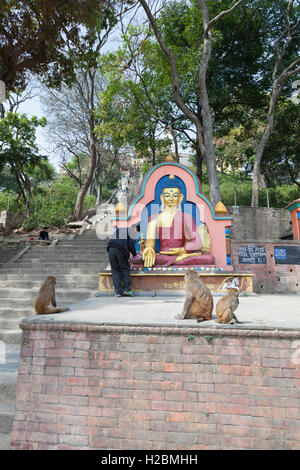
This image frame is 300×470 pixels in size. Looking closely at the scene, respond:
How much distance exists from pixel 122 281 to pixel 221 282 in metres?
2.26

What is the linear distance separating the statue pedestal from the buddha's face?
193 centimetres

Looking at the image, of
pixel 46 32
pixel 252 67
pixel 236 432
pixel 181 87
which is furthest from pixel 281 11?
pixel 236 432

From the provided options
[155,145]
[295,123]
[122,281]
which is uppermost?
[295,123]

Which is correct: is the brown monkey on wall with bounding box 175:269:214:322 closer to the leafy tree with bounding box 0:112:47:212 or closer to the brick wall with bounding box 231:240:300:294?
the brick wall with bounding box 231:240:300:294

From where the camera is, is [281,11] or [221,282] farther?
[281,11]

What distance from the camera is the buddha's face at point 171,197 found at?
8141 millimetres

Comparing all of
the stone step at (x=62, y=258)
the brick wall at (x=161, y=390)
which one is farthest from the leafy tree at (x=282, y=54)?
the brick wall at (x=161, y=390)

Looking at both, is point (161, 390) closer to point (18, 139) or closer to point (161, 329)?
point (161, 329)

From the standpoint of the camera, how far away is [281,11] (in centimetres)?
1377

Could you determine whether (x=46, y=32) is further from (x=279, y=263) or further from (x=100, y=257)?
(x=279, y=263)

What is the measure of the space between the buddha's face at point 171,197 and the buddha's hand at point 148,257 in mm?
1522

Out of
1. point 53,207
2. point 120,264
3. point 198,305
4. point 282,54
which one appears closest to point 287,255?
point 120,264

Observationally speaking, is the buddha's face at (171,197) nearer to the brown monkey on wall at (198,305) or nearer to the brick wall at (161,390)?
the brown monkey on wall at (198,305)

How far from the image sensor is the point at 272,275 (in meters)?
8.62
